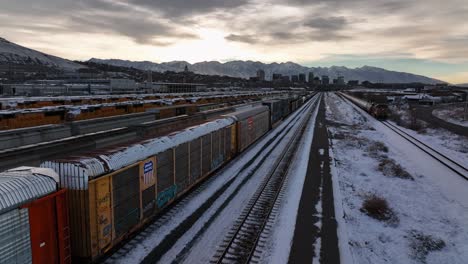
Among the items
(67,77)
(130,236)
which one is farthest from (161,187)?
(67,77)

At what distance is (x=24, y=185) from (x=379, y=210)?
1584 centimetres

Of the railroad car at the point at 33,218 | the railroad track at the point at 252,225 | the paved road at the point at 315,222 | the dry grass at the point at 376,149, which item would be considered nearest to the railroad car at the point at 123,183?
the railroad car at the point at 33,218

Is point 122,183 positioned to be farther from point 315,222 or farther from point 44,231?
point 315,222

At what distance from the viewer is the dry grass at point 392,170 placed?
23.8 metres

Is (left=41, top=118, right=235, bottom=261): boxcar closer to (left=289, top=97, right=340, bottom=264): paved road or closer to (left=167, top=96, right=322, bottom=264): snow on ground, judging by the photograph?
(left=167, top=96, right=322, bottom=264): snow on ground

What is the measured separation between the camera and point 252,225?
14.4 metres

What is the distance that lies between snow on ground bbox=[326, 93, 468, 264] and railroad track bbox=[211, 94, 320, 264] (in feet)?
11.5

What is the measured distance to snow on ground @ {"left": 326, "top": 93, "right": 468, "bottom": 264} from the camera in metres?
12.7

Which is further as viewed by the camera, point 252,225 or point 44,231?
point 252,225

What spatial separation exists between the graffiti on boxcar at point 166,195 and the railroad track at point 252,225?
11.4ft

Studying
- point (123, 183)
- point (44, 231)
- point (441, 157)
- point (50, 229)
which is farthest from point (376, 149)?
point (44, 231)

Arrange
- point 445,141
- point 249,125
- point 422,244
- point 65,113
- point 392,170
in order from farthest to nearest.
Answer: point 445,141
point 249,125
point 65,113
point 392,170
point 422,244

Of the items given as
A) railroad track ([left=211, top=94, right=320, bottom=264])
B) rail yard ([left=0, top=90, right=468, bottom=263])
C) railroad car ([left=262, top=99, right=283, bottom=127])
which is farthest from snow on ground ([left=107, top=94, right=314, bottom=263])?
railroad car ([left=262, top=99, right=283, bottom=127])

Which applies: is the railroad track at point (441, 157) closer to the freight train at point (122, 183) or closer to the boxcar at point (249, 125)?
the boxcar at point (249, 125)
